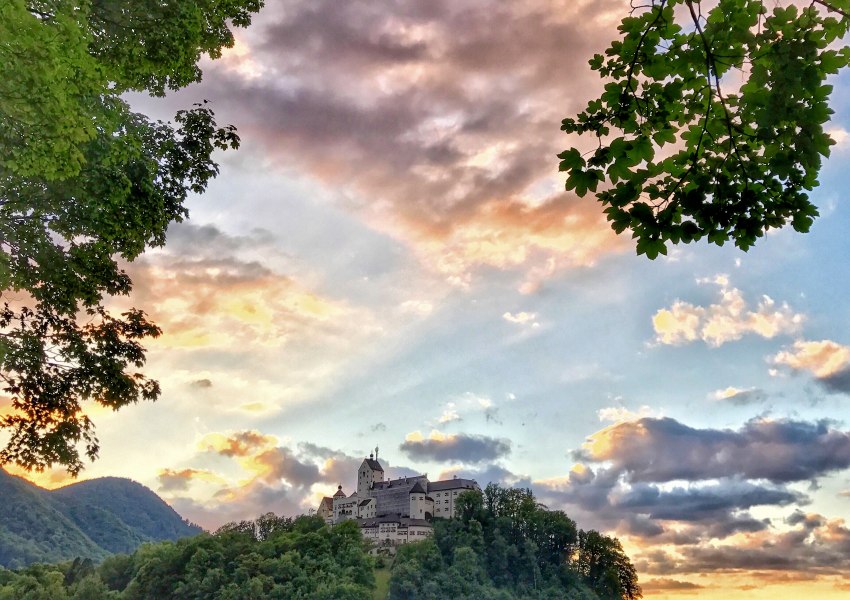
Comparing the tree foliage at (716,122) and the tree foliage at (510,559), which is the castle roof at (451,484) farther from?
the tree foliage at (716,122)

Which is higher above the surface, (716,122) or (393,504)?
(393,504)

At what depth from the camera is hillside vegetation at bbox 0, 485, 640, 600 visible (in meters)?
69.8

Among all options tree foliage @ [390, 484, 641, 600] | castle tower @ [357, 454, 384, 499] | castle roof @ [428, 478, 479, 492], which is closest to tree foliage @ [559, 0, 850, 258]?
tree foliage @ [390, 484, 641, 600]

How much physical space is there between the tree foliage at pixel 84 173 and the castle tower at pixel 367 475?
13173 cm

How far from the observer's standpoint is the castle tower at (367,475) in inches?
5591

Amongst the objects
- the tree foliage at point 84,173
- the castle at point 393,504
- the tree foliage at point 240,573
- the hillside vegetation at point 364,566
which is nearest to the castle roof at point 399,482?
the castle at point 393,504

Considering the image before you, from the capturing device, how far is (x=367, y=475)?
144250 mm

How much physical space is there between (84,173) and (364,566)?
71418mm

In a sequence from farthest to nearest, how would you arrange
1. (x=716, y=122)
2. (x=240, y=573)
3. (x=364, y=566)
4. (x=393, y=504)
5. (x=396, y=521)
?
(x=393, y=504)
(x=396, y=521)
(x=364, y=566)
(x=240, y=573)
(x=716, y=122)

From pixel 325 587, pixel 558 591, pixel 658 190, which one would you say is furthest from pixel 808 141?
pixel 558 591

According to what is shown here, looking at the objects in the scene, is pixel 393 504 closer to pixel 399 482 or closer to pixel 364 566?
pixel 399 482

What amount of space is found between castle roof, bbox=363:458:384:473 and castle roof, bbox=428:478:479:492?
15.5m

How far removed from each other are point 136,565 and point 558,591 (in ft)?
190

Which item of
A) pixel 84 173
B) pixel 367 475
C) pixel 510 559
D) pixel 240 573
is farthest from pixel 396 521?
pixel 84 173
